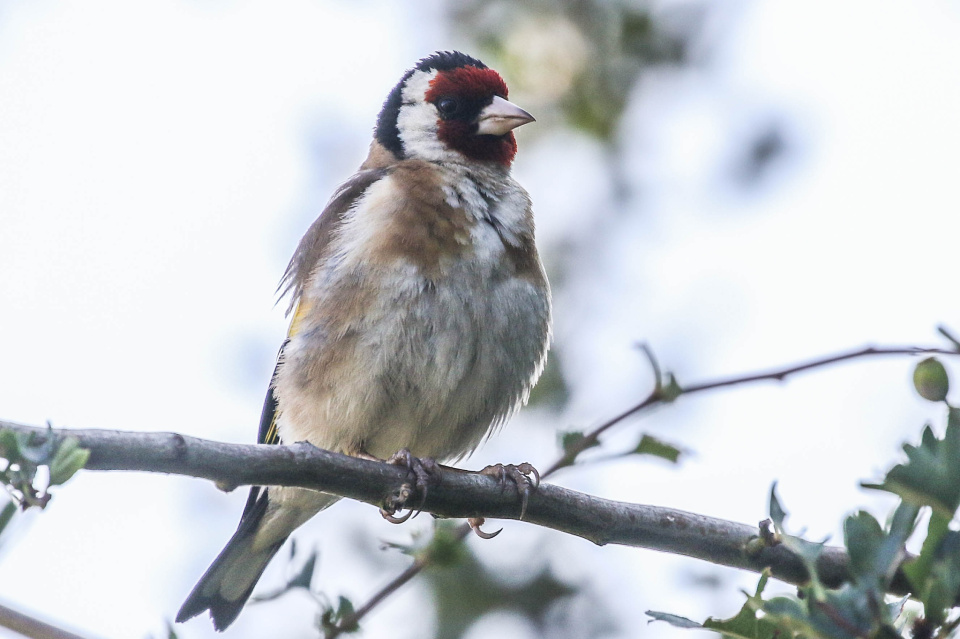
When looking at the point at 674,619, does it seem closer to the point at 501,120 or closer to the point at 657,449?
the point at 657,449

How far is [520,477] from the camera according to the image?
354 cm

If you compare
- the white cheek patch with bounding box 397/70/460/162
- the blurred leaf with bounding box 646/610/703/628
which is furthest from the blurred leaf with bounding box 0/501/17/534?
the white cheek patch with bounding box 397/70/460/162

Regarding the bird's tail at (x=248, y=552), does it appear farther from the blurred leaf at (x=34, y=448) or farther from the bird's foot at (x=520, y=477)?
the blurred leaf at (x=34, y=448)

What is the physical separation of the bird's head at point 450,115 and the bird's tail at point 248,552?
167 cm

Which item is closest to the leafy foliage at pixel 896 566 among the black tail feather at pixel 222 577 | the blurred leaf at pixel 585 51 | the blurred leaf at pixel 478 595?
the black tail feather at pixel 222 577

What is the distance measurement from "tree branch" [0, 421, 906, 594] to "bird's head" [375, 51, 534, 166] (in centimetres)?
215

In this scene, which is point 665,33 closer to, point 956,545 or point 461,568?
point 461,568

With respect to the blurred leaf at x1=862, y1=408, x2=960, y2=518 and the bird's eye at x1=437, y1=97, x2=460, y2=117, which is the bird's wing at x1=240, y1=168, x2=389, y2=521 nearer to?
the bird's eye at x1=437, y1=97, x2=460, y2=117

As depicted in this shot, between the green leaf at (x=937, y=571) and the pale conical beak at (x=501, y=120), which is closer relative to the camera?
the green leaf at (x=937, y=571)

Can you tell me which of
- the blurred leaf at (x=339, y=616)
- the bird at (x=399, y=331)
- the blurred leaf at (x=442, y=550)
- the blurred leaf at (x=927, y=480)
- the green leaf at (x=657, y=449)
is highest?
the bird at (x=399, y=331)

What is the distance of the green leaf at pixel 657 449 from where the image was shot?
136 inches

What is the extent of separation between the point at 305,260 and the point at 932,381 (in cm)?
319

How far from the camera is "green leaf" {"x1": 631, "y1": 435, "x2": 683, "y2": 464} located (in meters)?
3.46

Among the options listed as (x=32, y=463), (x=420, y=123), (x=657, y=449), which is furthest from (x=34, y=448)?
(x=420, y=123)
